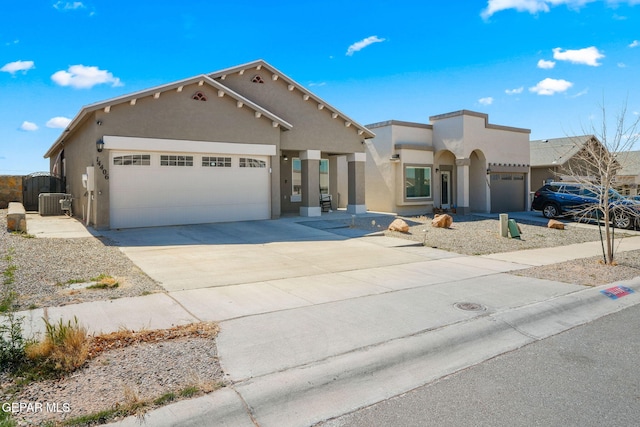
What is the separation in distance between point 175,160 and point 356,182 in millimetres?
8589

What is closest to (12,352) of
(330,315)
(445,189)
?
(330,315)

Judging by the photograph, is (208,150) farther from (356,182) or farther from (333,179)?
(333,179)

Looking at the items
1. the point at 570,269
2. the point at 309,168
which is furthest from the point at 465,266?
the point at 309,168

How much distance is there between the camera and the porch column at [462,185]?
23297 millimetres

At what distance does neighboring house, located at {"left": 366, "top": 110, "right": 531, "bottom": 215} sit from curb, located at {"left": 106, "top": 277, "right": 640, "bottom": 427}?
16086 millimetres

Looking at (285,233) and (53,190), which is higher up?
(53,190)

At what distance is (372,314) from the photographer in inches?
256

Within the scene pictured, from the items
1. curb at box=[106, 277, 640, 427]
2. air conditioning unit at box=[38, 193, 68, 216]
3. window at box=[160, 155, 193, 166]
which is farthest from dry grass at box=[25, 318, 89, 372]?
air conditioning unit at box=[38, 193, 68, 216]

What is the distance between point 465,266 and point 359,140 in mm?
11788

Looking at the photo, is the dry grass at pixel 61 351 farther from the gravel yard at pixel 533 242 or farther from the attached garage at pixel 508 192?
the attached garage at pixel 508 192

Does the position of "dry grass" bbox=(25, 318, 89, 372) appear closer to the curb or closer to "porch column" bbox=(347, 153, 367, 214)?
the curb

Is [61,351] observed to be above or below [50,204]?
below

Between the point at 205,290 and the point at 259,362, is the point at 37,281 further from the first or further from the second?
the point at 259,362

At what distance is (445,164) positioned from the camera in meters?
25.0
